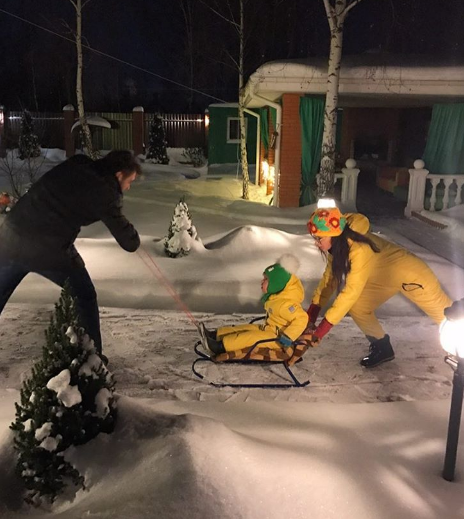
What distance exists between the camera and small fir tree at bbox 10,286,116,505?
2855mm

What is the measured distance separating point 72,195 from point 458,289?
5069 millimetres

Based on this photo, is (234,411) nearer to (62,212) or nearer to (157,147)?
(62,212)

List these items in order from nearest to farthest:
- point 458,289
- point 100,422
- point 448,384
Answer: point 100,422, point 448,384, point 458,289

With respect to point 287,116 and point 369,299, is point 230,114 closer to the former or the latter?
point 287,116

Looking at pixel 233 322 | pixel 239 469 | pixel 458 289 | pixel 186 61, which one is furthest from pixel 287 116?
pixel 186 61

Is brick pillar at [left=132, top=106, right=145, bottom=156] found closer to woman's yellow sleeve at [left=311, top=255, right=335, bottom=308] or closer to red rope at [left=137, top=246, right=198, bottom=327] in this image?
red rope at [left=137, top=246, right=198, bottom=327]

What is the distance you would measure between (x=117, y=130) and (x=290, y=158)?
17.4m

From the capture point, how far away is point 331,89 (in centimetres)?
1171

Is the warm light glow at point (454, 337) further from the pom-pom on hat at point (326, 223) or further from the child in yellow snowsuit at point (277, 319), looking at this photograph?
the child in yellow snowsuit at point (277, 319)

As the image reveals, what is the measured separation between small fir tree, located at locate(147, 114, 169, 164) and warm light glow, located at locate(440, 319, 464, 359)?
945 inches

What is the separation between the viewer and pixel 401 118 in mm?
19500

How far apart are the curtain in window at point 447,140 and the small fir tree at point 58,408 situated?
1215 centimetres

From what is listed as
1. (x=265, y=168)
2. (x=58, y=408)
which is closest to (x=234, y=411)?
(x=58, y=408)

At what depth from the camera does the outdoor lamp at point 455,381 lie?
3072 millimetres
